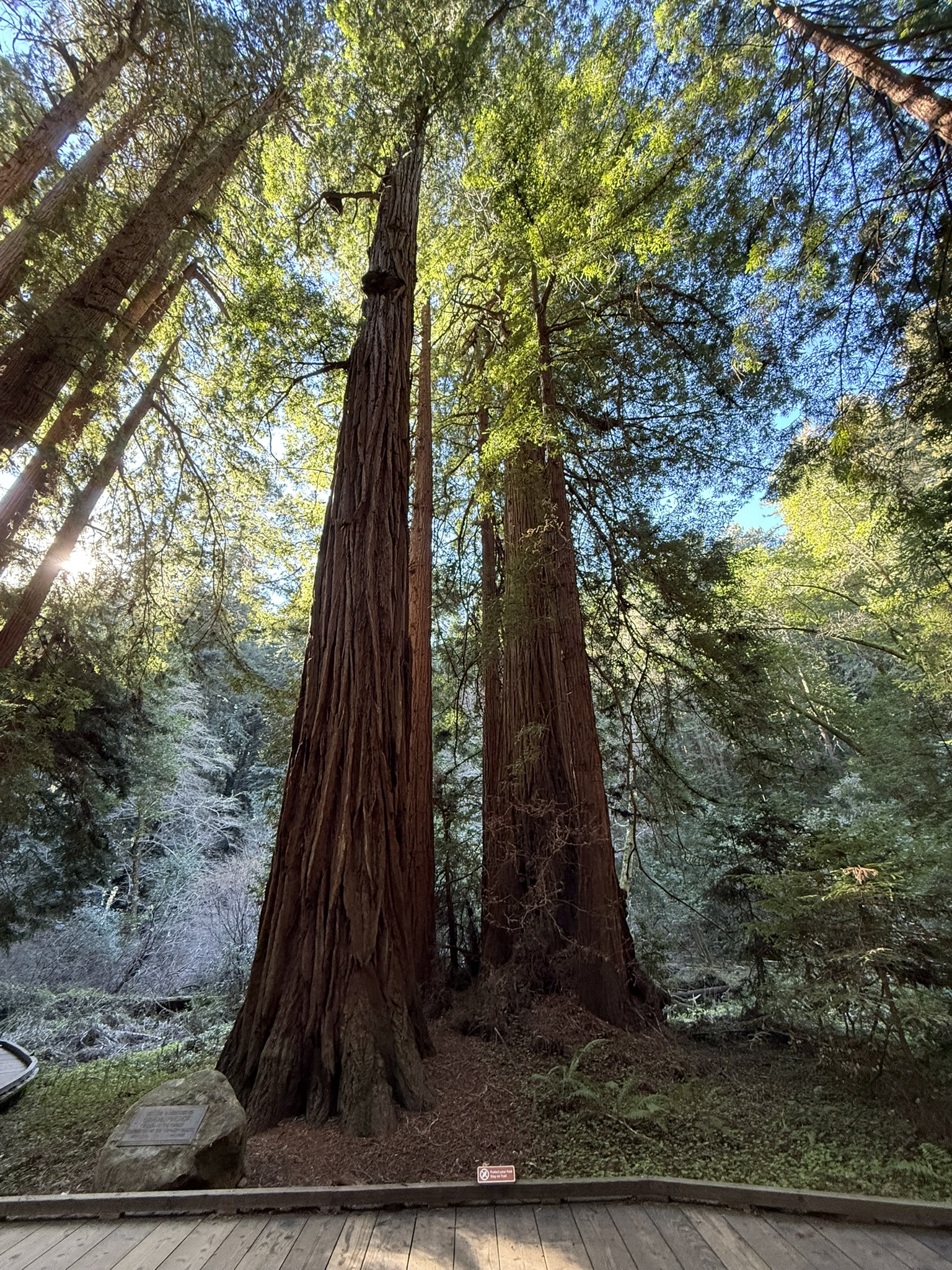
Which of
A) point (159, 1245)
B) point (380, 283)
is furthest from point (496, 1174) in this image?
point (380, 283)

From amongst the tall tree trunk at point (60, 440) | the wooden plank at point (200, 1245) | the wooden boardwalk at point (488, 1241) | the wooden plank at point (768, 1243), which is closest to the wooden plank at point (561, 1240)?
the wooden boardwalk at point (488, 1241)

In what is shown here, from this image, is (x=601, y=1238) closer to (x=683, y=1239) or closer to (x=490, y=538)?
(x=683, y=1239)

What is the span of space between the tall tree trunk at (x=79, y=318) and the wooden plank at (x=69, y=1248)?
4.41 m

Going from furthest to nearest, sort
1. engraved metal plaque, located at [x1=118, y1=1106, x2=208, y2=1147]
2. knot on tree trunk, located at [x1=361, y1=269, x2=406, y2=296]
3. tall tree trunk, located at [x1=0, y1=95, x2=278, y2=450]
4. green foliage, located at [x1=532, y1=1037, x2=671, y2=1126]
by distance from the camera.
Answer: knot on tree trunk, located at [x1=361, y1=269, x2=406, y2=296]
tall tree trunk, located at [x1=0, y1=95, x2=278, y2=450]
green foliage, located at [x1=532, y1=1037, x2=671, y2=1126]
engraved metal plaque, located at [x1=118, y1=1106, x2=208, y2=1147]

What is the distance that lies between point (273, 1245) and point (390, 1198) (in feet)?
1.43

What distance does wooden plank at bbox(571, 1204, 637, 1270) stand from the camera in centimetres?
173

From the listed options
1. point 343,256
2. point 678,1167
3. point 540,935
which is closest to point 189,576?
point 343,256

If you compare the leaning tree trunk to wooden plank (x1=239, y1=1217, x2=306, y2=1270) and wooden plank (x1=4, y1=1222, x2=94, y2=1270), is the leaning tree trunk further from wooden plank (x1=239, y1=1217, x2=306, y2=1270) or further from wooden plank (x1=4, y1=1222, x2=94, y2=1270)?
wooden plank (x1=4, y1=1222, x2=94, y2=1270)

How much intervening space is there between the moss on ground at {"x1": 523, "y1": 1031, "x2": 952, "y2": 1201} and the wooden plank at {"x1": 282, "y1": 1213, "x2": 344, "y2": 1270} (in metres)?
0.86

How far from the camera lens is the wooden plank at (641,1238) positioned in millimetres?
1729

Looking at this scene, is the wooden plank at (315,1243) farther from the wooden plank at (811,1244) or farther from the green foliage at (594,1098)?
the wooden plank at (811,1244)

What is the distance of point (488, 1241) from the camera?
1.85 metres

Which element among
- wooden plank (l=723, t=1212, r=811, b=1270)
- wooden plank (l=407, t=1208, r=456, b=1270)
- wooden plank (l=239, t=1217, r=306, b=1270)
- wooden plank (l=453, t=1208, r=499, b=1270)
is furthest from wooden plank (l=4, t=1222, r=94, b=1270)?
wooden plank (l=723, t=1212, r=811, b=1270)

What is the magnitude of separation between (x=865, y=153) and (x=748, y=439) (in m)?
1.98
